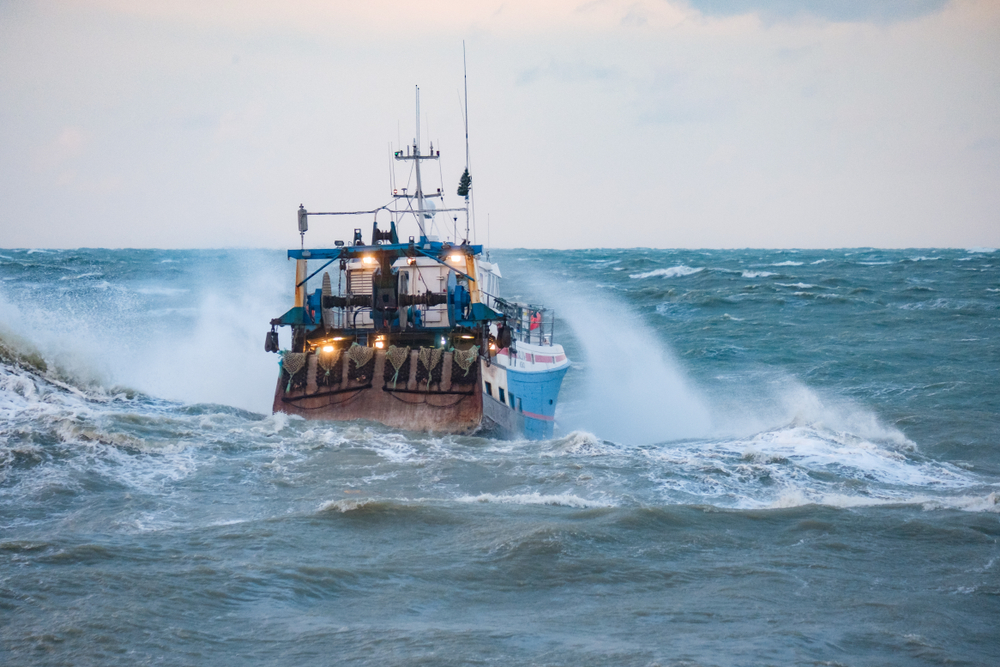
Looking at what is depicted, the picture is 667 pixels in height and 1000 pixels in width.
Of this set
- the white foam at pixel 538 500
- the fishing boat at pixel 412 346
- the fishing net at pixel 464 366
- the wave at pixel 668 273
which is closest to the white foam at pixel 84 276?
the wave at pixel 668 273

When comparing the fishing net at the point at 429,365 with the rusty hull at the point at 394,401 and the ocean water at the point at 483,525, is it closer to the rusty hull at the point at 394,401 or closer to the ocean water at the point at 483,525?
the rusty hull at the point at 394,401

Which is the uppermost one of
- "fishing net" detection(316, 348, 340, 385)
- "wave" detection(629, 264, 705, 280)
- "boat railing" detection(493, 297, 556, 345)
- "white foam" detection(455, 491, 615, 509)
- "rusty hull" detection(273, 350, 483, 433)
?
"wave" detection(629, 264, 705, 280)

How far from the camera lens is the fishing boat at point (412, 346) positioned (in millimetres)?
15969

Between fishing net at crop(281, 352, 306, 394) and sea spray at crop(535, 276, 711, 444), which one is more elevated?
fishing net at crop(281, 352, 306, 394)

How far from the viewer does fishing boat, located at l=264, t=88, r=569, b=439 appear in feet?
52.4

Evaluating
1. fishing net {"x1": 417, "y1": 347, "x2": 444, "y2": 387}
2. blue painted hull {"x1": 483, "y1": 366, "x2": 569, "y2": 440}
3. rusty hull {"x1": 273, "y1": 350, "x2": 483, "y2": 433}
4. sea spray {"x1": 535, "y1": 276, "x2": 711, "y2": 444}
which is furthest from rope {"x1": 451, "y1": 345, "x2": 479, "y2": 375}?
sea spray {"x1": 535, "y1": 276, "x2": 711, "y2": 444}

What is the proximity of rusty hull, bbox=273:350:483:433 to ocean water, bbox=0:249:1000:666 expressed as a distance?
0.46m

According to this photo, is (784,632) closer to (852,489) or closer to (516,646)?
(516,646)

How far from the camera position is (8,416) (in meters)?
14.1

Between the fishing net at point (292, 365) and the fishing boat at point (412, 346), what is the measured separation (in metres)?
0.02

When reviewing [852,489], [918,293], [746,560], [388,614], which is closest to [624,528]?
[746,560]

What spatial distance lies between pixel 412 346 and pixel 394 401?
1984mm

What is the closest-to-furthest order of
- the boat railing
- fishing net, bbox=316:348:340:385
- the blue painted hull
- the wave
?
fishing net, bbox=316:348:340:385, the blue painted hull, the boat railing, the wave

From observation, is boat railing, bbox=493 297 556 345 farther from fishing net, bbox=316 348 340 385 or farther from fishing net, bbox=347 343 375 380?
fishing net, bbox=316 348 340 385
